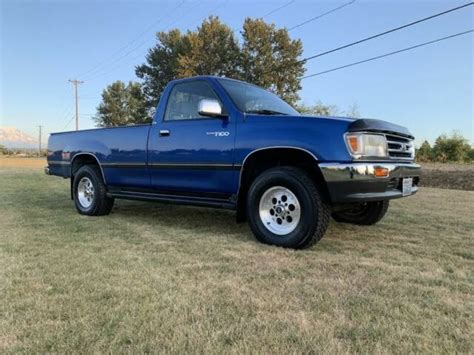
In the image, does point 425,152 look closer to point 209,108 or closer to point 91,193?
point 91,193

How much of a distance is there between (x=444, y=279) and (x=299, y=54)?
125 feet

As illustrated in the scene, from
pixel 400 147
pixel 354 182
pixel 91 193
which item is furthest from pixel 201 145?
pixel 91 193

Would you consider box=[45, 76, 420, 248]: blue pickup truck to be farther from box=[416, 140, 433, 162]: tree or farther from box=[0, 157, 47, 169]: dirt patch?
box=[416, 140, 433, 162]: tree

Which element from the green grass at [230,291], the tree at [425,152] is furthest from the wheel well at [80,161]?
the tree at [425,152]

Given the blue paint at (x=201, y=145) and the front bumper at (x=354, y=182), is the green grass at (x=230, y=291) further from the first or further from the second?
the blue paint at (x=201, y=145)

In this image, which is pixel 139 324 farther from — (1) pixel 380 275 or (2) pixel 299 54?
(2) pixel 299 54

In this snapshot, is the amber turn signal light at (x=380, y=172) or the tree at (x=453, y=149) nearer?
the amber turn signal light at (x=380, y=172)

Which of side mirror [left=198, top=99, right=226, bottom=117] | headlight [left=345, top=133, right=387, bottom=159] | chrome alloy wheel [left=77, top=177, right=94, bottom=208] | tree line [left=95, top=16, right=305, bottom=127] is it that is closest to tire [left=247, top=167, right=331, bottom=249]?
headlight [left=345, top=133, right=387, bottom=159]

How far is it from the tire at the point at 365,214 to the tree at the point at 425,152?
41848 mm

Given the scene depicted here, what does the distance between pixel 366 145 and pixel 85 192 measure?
4.80 meters

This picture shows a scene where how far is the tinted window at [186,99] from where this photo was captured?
5375mm

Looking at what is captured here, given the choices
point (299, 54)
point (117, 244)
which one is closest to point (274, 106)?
point (117, 244)

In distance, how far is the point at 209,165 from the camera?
4996mm

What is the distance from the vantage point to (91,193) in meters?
6.87
